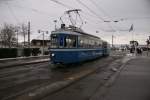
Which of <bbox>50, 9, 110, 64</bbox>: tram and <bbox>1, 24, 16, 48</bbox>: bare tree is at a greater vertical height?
<bbox>1, 24, 16, 48</bbox>: bare tree

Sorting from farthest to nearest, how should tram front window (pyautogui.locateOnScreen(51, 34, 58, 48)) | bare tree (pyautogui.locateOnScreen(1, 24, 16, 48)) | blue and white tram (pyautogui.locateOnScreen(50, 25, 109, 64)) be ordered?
bare tree (pyautogui.locateOnScreen(1, 24, 16, 48)) → tram front window (pyautogui.locateOnScreen(51, 34, 58, 48)) → blue and white tram (pyautogui.locateOnScreen(50, 25, 109, 64))

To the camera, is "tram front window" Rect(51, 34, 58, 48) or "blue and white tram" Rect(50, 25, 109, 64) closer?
"blue and white tram" Rect(50, 25, 109, 64)

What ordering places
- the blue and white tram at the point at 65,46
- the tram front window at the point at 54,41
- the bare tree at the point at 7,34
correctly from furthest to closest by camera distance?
the bare tree at the point at 7,34, the tram front window at the point at 54,41, the blue and white tram at the point at 65,46

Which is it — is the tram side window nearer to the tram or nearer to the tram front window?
the tram

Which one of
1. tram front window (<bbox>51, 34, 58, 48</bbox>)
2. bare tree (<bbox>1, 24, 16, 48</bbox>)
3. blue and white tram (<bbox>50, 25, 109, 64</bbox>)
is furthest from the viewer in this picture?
bare tree (<bbox>1, 24, 16, 48</bbox>)

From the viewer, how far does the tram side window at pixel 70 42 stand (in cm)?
1967

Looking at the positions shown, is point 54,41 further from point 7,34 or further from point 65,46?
point 7,34

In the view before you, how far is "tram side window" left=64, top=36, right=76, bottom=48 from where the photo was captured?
19.7m

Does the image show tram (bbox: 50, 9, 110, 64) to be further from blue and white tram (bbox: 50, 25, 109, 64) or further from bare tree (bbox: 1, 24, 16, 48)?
bare tree (bbox: 1, 24, 16, 48)

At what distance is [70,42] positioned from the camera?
20.1m

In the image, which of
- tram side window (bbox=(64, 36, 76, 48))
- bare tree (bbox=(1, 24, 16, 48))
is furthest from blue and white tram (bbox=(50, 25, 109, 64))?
bare tree (bbox=(1, 24, 16, 48))

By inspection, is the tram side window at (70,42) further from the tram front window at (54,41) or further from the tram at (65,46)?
the tram front window at (54,41)

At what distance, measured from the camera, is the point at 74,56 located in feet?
67.2

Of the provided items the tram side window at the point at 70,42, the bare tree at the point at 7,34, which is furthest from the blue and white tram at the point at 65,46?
the bare tree at the point at 7,34
